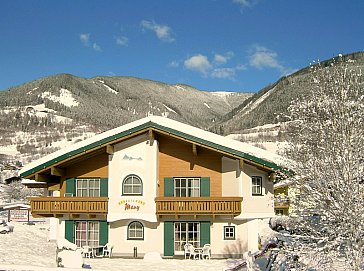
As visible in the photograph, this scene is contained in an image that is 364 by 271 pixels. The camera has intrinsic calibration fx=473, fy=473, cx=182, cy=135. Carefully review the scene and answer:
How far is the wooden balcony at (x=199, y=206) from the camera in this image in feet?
76.9

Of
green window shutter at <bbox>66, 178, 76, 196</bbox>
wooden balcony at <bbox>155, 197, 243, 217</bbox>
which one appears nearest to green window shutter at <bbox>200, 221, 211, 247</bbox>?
wooden balcony at <bbox>155, 197, 243, 217</bbox>

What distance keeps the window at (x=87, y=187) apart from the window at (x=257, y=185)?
27.3 feet

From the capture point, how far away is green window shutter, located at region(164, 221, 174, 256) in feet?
80.1

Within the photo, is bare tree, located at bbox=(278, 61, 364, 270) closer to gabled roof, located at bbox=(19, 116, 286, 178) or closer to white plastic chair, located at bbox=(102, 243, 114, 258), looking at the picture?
gabled roof, located at bbox=(19, 116, 286, 178)

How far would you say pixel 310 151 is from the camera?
1313 cm

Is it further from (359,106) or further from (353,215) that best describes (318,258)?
(359,106)

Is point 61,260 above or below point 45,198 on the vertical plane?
below

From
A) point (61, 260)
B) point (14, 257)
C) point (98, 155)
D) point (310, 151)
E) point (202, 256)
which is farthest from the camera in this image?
point (98, 155)

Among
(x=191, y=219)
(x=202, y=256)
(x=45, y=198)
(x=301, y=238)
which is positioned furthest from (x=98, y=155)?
(x=301, y=238)

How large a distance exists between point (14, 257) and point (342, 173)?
1423cm

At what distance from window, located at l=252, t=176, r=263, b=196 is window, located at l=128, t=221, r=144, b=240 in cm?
620

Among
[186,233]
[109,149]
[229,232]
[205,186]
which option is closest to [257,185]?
[205,186]

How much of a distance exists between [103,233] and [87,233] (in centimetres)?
96

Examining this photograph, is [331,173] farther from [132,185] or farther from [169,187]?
[132,185]
